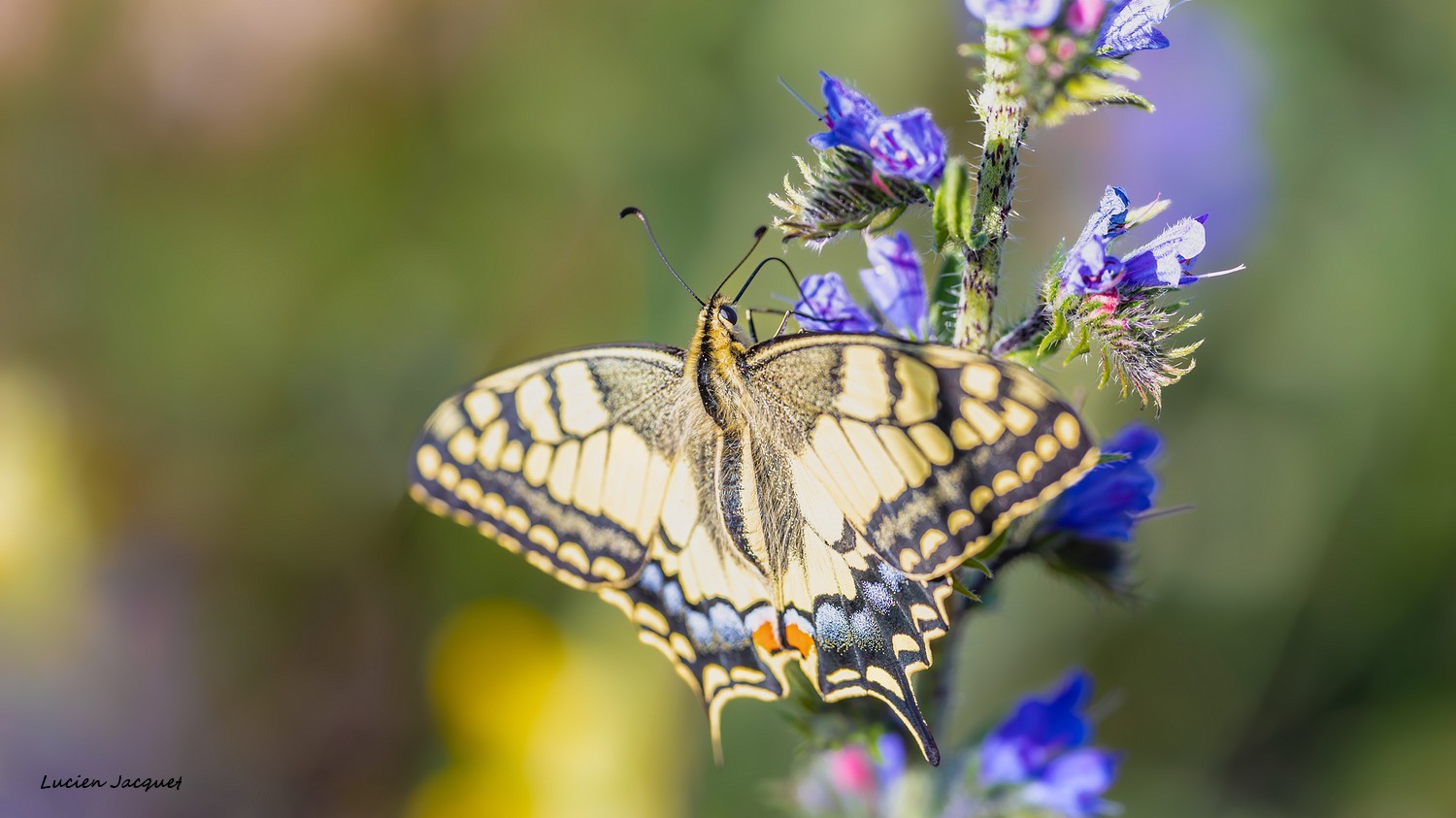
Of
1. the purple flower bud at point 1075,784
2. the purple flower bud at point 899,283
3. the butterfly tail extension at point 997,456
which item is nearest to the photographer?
the butterfly tail extension at point 997,456

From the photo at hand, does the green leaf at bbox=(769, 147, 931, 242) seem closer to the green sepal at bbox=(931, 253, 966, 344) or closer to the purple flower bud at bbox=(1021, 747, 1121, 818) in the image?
the green sepal at bbox=(931, 253, 966, 344)

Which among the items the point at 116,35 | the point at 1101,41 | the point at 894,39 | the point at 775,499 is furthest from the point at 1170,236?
the point at 116,35

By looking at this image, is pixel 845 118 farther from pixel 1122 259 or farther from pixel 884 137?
pixel 1122 259

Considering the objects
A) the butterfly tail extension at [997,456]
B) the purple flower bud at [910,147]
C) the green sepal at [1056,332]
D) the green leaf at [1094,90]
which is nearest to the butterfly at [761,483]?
the butterfly tail extension at [997,456]

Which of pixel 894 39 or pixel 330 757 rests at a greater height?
pixel 894 39

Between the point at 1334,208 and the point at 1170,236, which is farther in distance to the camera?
the point at 1334,208

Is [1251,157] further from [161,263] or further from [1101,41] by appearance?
[161,263]

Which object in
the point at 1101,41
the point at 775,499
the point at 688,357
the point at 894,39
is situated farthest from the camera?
the point at 894,39

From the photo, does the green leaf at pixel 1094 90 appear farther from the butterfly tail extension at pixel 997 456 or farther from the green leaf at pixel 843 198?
the butterfly tail extension at pixel 997 456
